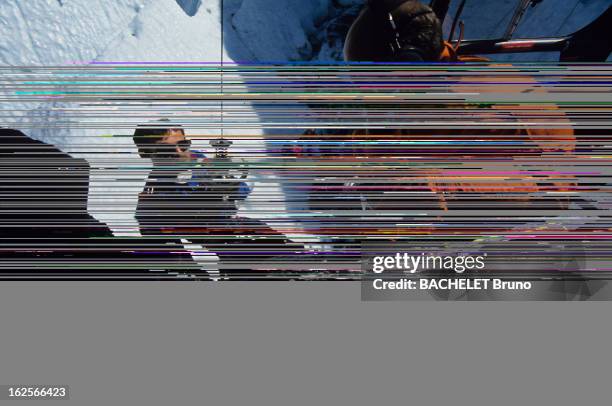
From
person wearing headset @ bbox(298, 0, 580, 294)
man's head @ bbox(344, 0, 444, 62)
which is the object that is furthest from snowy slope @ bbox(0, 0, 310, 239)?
man's head @ bbox(344, 0, 444, 62)

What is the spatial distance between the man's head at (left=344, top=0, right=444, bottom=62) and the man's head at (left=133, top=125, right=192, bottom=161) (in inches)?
22.2

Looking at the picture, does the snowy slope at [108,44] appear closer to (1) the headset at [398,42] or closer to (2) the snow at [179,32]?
(2) the snow at [179,32]

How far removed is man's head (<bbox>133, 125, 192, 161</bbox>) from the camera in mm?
1134

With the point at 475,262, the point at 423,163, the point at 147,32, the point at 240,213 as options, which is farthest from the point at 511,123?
the point at 147,32

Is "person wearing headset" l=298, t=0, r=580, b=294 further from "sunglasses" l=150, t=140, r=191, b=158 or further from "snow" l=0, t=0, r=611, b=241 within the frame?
"sunglasses" l=150, t=140, r=191, b=158

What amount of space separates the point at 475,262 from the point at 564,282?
255 millimetres

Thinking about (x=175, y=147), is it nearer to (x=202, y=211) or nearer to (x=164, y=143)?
(x=164, y=143)

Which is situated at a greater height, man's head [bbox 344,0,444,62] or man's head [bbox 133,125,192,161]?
man's head [bbox 344,0,444,62]

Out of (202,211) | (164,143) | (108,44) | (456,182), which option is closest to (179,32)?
(108,44)

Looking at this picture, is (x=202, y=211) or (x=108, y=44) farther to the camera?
(x=108, y=44)

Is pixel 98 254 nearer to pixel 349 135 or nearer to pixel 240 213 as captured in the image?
pixel 240 213

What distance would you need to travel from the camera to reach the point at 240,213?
1.12 m

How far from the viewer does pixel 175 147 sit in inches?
44.8

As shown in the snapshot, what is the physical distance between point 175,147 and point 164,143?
0.12 ft
